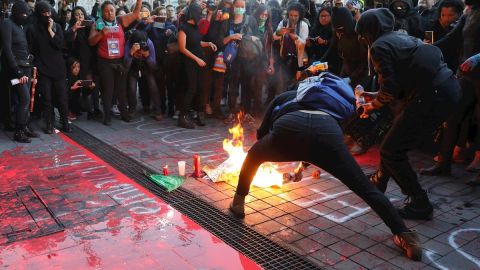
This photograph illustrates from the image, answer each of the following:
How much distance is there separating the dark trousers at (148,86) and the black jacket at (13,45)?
77.9 inches

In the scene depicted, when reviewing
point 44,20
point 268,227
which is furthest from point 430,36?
point 44,20

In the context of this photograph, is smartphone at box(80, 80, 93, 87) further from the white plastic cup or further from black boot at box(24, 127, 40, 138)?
the white plastic cup

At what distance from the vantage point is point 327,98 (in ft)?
12.9

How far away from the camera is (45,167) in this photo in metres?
Answer: 6.29

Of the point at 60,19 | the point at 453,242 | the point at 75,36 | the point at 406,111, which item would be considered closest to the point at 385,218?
the point at 453,242

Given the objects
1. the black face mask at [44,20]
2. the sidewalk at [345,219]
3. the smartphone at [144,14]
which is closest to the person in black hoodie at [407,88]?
the sidewalk at [345,219]

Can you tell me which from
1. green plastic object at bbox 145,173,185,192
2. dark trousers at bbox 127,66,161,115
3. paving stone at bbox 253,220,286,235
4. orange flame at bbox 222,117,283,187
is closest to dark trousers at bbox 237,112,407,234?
paving stone at bbox 253,220,286,235

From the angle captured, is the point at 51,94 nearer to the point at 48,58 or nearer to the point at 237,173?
the point at 48,58

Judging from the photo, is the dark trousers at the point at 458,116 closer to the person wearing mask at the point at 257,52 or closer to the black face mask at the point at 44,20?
the person wearing mask at the point at 257,52

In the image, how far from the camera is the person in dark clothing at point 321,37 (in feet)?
27.6

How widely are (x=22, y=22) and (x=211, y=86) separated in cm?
359

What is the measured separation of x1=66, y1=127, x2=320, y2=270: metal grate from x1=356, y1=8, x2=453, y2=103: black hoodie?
170 centimetres

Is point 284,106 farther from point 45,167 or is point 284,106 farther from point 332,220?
point 45,167

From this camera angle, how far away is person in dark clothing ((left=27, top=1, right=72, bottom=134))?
7.73 m
